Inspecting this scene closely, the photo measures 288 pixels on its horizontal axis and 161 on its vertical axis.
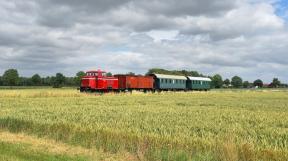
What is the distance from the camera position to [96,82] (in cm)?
6025

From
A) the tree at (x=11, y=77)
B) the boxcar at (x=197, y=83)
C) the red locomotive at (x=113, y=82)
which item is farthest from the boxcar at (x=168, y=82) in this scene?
the tree at (x=11, y=77)

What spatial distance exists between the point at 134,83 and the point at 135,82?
0.23 m

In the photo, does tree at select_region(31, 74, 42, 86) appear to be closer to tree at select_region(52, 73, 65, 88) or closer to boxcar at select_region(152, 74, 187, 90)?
tree at select_region(52, 73, 65, 88)

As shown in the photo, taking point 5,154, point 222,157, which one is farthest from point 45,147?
point 222,157

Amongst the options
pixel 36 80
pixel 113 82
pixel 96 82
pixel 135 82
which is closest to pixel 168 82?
pixel 135 82

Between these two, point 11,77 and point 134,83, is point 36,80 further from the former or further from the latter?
point 134,83

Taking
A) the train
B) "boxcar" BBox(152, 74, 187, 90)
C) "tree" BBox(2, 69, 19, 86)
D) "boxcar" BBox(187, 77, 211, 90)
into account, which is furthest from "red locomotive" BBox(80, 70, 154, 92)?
"tree" BBox(2, 69, 19, 86)

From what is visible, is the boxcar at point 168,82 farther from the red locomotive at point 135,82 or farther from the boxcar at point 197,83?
the boxcar at point 197,83

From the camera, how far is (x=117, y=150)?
549 inches

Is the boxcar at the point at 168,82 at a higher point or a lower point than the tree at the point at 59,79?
lower

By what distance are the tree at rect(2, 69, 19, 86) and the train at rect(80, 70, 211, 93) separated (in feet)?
273

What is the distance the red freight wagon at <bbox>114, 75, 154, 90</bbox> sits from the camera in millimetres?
67825

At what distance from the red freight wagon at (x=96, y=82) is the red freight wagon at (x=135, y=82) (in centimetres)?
543

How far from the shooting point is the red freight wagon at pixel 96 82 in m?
59.5
